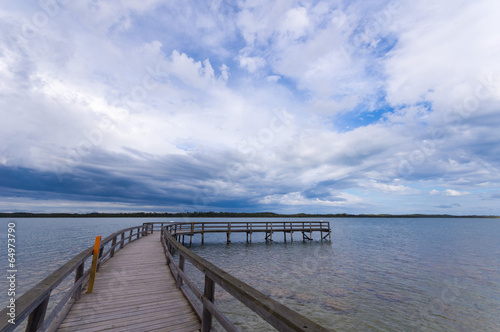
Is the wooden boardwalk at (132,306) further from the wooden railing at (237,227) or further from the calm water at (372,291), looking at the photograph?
the wooden railing at (237,227)

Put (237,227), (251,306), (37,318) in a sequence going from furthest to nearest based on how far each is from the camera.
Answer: (237,227), (37,318), (251,306)

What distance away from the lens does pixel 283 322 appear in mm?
1965

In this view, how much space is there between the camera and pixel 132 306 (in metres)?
4.93

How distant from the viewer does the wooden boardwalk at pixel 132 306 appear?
408 centimetres

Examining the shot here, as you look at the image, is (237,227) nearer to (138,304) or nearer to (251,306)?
(138,304)

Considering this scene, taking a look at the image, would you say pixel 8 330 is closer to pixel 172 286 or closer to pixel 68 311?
pixel 68 311

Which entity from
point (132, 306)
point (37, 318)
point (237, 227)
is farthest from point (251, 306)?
point (237, 227)

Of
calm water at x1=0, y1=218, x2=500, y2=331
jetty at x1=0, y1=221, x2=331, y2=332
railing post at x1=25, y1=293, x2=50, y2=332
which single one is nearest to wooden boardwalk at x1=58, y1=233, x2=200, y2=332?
jetty at x1=0, y1=221, x2=331, y2=332

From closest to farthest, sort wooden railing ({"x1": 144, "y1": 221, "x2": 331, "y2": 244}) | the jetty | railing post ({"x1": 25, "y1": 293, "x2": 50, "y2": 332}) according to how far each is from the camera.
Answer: the jetty < railing post ({"x1": 25, "y1": 293, "x2": 50, "y2": 332}) < wooden railing ({"x1": 144, "y1": 221, "x2": 331, "y2": 244})

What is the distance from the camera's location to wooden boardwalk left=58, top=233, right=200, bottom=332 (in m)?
4.08

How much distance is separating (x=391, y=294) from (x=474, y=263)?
46.4ft

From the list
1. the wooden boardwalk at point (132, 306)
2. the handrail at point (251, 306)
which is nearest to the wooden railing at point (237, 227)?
the wooden boardwalk at point (132, 306)

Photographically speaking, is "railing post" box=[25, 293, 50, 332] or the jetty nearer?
the jetty

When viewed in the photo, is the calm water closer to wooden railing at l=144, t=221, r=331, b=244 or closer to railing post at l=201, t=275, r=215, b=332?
railing post at l=201, t=275, r=215, b=332
